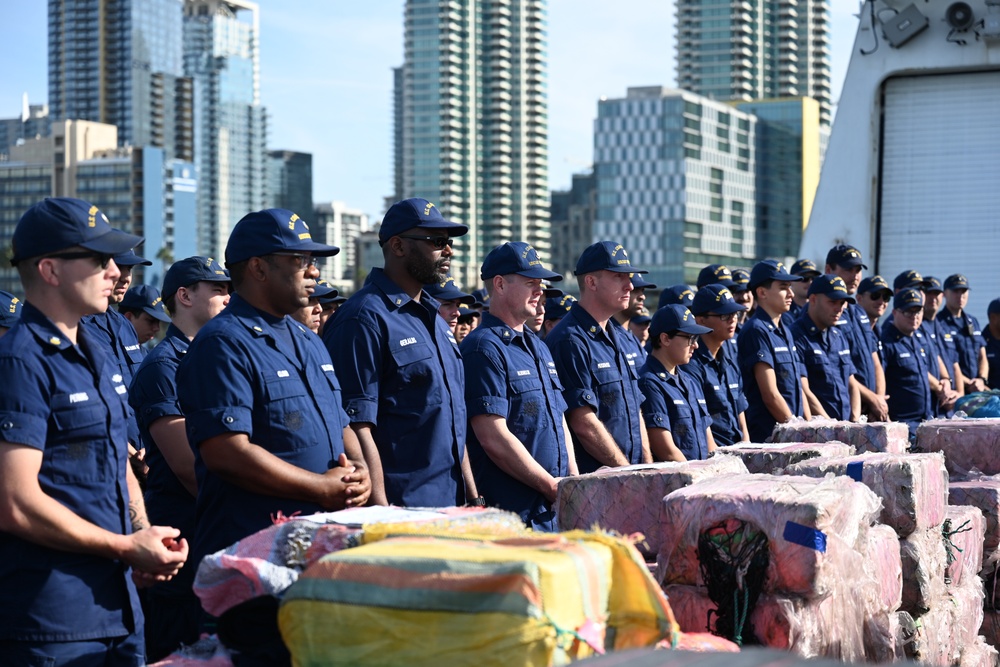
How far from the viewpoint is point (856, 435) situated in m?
6.27

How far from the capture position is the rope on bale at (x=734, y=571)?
3.97m

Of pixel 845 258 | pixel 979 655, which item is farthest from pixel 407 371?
pixel 845 258

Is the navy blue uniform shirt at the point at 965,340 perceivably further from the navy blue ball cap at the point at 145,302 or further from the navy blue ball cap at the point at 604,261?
the navy blue ball cap at the point at 145,302

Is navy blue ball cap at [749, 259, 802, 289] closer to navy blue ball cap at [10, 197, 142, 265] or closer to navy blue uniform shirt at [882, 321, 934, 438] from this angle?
navy blue uniform shirt at [882, 321, 934, 438]

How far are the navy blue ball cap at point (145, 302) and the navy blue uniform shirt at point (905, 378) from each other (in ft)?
19.7

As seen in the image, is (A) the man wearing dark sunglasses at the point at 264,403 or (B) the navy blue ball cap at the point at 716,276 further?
(B) the navy blue ball cap at the point at 716,276

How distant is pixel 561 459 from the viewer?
5.86 metres

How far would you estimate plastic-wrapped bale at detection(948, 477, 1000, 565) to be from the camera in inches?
241

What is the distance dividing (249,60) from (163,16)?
2440 centimetres

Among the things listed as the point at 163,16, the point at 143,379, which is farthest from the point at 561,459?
the point at 163,16

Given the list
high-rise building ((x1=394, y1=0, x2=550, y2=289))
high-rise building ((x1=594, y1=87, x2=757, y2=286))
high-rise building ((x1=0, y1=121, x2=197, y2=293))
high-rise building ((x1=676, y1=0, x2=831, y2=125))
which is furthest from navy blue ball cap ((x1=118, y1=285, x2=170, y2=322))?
high-rise building ((x1=676, y1=0, x2=831, y2=125))

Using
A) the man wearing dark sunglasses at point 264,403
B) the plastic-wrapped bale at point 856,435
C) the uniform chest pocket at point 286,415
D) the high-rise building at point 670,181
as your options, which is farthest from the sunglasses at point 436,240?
the high-rise building at point 670,181

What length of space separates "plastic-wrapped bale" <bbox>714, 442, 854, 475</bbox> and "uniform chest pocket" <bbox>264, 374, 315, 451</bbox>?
1942mm

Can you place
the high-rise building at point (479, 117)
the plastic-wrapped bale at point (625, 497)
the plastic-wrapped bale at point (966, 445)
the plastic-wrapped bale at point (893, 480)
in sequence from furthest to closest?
the high-rise building at point (479, 117)
the plastic-wrapped bale at point (966, 445)
the plastic-wrapped bale at point (893, 480)
the plastic-wrapped bale at point (625, 497)
